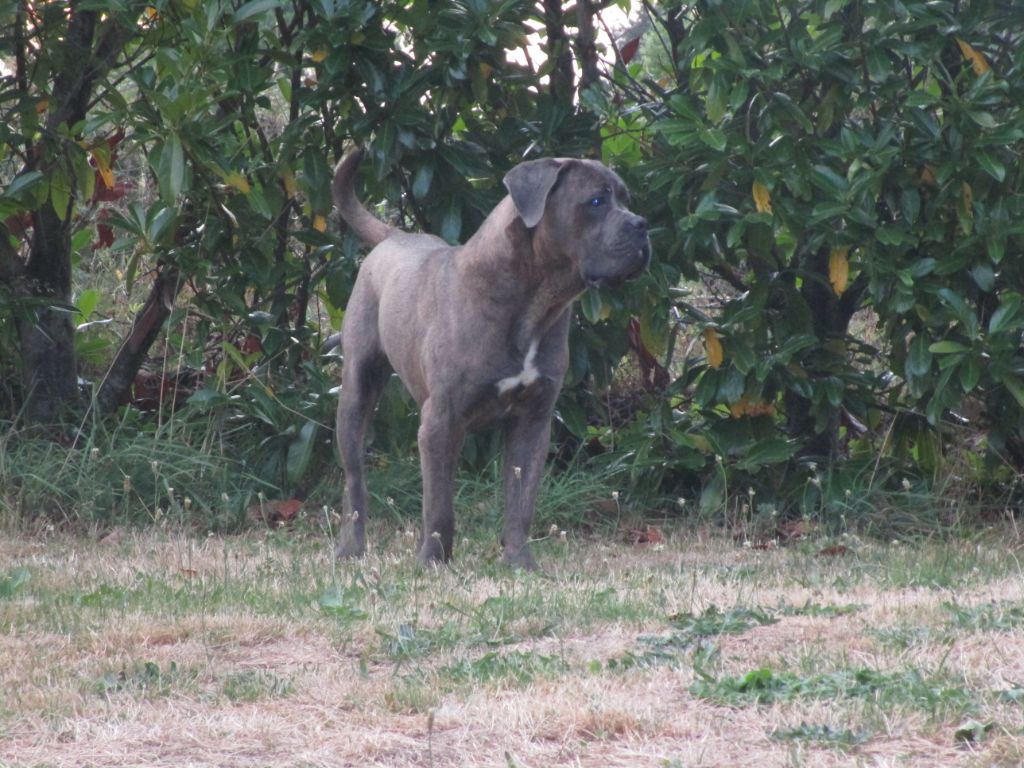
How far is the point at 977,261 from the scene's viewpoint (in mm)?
6461

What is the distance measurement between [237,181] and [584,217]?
6.83 ft

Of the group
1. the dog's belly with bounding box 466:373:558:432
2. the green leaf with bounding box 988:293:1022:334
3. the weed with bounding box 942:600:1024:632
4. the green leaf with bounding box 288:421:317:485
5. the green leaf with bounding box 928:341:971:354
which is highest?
the green leaf with bounding box 988:293:1022:334

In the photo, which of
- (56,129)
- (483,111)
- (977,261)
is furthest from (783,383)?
(56,129)

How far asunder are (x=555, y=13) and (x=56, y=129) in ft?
8.50

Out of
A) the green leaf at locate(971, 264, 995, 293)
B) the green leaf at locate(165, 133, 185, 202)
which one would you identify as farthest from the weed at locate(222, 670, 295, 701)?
the green leaf at locate(971, 264, 995, 293)

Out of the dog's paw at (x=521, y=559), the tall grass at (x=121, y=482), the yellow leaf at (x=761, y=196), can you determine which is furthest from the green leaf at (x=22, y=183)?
the yellow leaf at (x=761, y=196)

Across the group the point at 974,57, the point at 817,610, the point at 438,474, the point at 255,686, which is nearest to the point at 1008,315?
the point at 974,57


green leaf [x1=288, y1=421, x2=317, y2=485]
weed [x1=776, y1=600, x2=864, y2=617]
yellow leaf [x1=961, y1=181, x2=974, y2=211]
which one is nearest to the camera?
weed [x1=776, y1=600, x2=864, y2=617]

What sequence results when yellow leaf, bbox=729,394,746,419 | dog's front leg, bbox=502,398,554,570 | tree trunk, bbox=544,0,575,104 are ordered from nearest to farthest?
1. dog's front leg, bbox=502,398,554,570
2. yellow leaf, bbox=729,394,746,419
3. tree trunk, bbox=544,0,575,104

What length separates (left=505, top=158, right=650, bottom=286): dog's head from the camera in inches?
213

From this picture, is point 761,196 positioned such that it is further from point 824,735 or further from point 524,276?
point 824,735

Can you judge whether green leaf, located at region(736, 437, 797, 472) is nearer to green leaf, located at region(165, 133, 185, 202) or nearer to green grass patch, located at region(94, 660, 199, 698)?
green leaf, located at region(165, 133, 185, 202)

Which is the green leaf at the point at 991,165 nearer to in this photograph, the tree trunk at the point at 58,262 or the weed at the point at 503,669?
the weed at the point at 503,669

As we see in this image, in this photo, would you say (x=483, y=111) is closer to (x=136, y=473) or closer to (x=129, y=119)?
(x=129, y=119)
